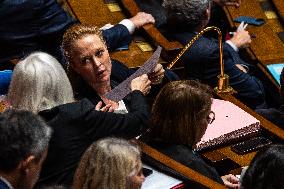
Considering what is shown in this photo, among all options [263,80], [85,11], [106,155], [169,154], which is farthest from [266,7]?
[106,155]

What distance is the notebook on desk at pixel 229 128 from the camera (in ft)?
10.6

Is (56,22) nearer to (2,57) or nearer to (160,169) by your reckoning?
(2,57)

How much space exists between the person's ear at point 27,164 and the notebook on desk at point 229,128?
1.01 metres

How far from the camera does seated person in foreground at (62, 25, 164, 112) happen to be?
328cm

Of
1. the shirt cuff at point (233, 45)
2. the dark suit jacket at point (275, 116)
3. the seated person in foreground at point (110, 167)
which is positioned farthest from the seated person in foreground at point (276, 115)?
the seated person in foreground at point (110, 167)

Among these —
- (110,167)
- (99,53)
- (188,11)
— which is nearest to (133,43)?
(188,11)

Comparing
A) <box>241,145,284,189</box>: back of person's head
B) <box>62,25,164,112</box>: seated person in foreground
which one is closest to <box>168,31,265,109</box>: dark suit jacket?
<box>62,25,164,112</box>: seated person in foreground

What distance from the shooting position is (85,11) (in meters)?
4.49

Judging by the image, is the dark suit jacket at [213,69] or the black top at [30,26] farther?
the dark suit jacket at [213,69]

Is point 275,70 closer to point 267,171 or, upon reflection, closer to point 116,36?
point 116,36

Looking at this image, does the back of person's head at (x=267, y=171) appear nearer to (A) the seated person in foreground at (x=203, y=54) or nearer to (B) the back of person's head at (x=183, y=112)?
(B) the back of person's head at (x=183, y=112)

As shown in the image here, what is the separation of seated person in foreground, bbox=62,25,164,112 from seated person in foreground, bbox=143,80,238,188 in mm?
353

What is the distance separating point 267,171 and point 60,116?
2.57 ft

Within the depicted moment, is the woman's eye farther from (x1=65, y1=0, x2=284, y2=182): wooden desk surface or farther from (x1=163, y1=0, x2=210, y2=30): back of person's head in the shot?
(x1=163, y1=0, x2=210, y2=30): back of person's head
